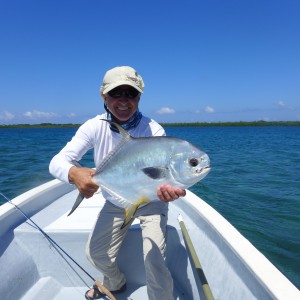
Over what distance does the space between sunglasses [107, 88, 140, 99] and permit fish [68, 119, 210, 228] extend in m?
0.57

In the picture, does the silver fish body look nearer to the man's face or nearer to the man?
the man

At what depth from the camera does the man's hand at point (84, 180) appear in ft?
7.48

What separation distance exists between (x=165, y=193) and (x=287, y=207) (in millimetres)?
7213

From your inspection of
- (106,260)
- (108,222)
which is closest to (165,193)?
(108,222)

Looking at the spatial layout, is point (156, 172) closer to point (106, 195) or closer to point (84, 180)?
point (84, 180)

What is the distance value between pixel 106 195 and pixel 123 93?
3.48 ft

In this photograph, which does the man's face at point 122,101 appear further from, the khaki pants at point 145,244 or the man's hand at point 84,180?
the khaki pants at point 145,244

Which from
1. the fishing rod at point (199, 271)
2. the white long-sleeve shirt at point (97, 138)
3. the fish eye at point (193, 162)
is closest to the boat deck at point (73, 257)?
the fishing rod at point (199, 271)

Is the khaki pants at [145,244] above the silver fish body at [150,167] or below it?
below

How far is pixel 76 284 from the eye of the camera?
3.44 meters

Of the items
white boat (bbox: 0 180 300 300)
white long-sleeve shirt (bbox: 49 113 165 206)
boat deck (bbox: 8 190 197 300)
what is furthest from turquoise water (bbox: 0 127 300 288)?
white long-sleeve shirt (bbox: 49 113 165 206)

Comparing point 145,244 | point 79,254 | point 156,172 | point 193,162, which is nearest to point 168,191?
point 156,172

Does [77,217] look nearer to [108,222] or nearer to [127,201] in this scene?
[108,222]

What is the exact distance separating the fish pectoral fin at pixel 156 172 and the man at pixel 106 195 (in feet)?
1.20
